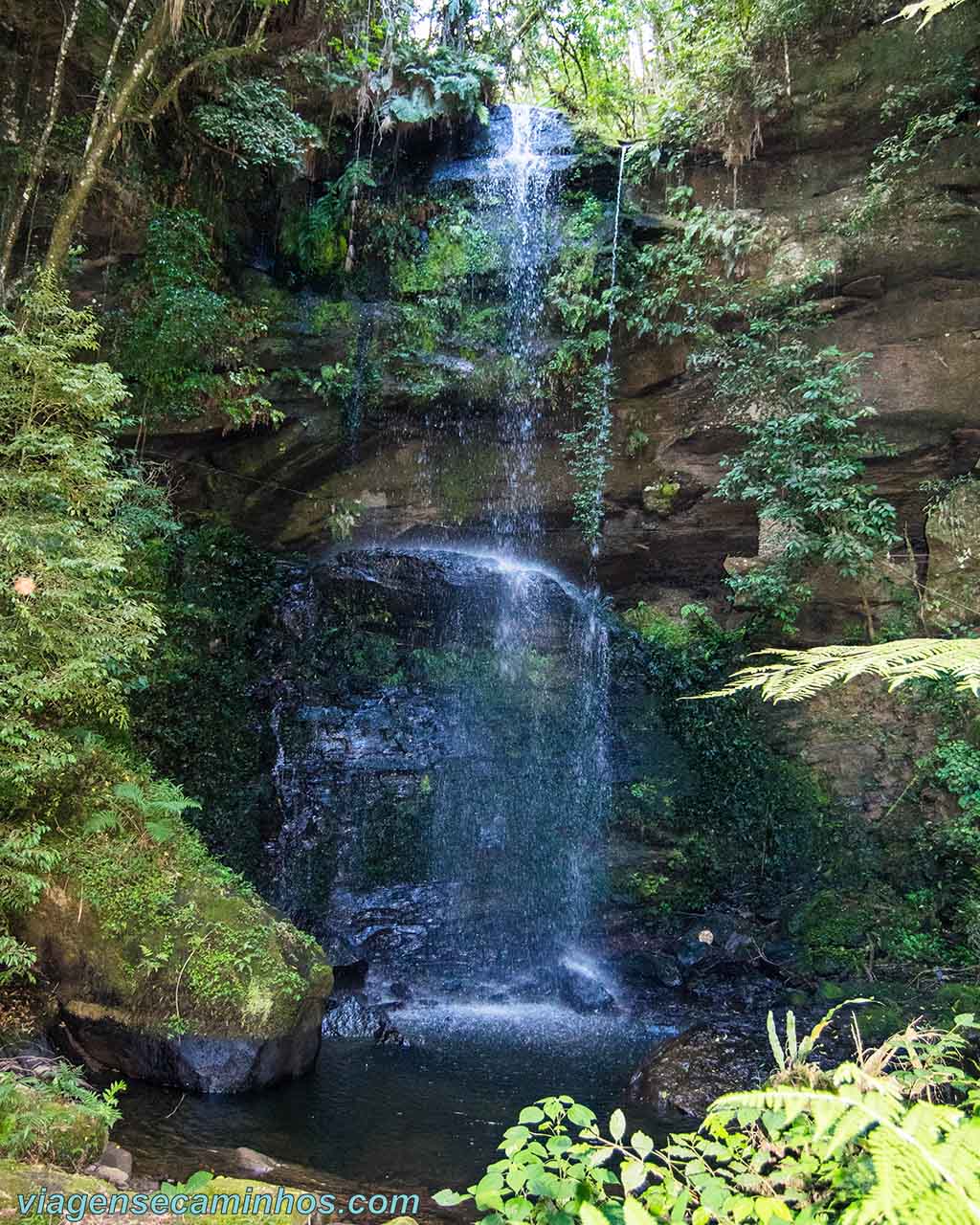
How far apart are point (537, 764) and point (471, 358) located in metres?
5.18

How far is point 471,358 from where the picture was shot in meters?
9.92

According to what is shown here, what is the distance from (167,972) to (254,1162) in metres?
1.57

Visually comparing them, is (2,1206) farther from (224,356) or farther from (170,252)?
(170,252)

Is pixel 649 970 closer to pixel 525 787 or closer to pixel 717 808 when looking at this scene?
pixel 717 808

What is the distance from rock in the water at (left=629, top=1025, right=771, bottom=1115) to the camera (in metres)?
5.20

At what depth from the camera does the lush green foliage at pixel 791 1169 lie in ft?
4.19

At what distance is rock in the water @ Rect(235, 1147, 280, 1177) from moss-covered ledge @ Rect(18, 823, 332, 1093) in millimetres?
1010

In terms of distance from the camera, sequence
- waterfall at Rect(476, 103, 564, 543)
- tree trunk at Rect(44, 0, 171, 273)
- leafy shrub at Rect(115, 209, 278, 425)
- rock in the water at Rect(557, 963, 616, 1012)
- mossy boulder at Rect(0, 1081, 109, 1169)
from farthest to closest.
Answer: waterfall at Rect(476, 103, 564, 543), leafy shrub at Rect(115, 209, 278, 425), rock in the water at Rect(557, 963, 616, 1012), tree trunk at Rect(44, 0, 171, 273), mossy boulder at Rect(0, 1081, 109, 1169)

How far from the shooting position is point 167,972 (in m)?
5.04

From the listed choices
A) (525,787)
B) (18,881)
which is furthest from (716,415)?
(18,881)

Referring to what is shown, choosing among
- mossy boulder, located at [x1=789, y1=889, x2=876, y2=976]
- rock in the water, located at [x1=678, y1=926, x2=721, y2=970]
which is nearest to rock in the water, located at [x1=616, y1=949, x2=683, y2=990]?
rock in the water, located at [x1=678, y1=926, x2=721, y2=970]

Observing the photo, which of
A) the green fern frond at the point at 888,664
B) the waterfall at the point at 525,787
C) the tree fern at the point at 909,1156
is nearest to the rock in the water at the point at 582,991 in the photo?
the waterfall at the point at 525,787

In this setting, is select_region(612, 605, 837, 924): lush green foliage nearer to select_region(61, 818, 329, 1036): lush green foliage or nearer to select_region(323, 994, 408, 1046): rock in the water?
select_region(323, 994, 408, 1046): rock in the water

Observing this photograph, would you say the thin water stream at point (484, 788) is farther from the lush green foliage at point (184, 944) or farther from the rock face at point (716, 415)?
the lush green foliage at point (184, 944)
